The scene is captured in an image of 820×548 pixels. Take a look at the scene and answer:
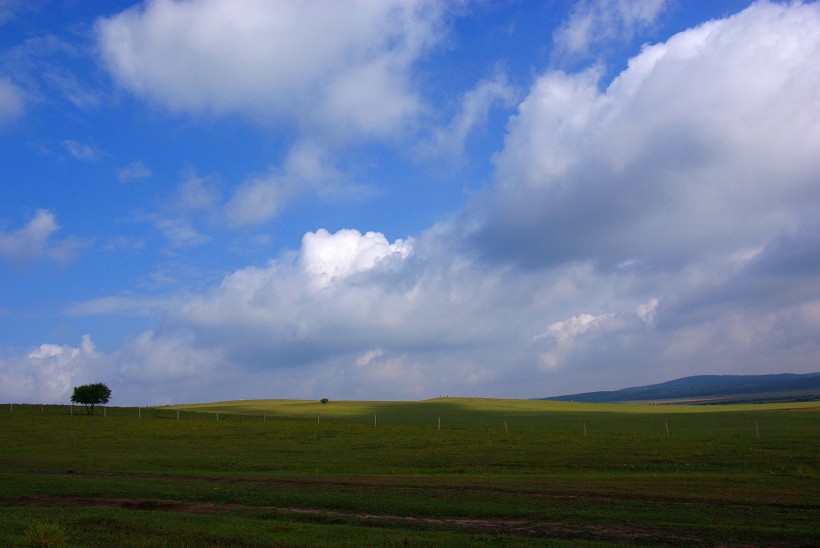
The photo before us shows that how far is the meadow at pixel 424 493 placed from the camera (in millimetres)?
13297


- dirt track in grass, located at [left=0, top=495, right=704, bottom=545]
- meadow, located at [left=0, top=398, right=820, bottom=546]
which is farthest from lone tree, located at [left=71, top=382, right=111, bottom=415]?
dirt track in grass, located at [left=0, top=495, right=704, bottom=545]

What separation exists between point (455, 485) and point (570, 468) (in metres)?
9.67

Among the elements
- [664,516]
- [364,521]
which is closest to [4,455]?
[364,521]

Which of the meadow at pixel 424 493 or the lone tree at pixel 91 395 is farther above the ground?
the lone tree at pixel 91 395

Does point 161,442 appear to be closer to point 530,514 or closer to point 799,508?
point 530,514

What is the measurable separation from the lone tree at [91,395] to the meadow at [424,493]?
3562cm

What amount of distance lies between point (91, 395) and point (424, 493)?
232 feet

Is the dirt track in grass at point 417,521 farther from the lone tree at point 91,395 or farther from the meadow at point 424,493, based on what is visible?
the lone tree at point 91,395

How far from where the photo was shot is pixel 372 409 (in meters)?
107

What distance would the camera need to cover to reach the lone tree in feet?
251

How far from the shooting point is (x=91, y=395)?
76750mm

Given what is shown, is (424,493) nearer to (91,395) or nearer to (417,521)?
(417,521)

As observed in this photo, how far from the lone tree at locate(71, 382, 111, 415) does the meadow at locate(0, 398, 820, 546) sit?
35.6 m

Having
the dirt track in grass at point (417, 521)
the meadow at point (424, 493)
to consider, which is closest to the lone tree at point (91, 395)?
the meadow at point (424, 493)
